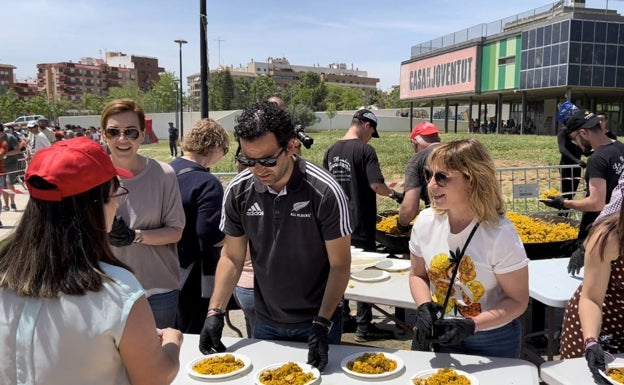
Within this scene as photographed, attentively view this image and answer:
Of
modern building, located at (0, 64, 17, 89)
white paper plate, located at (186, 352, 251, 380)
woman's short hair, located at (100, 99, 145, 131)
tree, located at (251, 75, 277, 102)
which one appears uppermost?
modern building, located at (0, 64, 17, 89)

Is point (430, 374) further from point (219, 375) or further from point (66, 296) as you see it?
point (66, 296)

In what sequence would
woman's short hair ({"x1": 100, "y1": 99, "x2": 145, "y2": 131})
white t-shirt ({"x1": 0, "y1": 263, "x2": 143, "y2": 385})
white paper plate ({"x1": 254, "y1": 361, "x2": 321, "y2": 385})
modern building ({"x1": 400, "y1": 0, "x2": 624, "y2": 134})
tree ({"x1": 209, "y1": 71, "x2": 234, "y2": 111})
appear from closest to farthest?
white t-shirt ({"x1": 0, "y1": 263, "x2": 143, "y2": 385})
white paper plate ({"x1": 254, "y1": 361, "x2": 321, "y2": 385})
woman's short hair ({"x1": 100, "y1": 99, "x2": 145, "y2": 131})
modern building ({"x1": 400, "y1": 0, "x2": 624, "y2": 134})
tree ({"x1": 209, "y1": 71, "x2": 234, "y2": 111})

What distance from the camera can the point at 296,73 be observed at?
15412cm

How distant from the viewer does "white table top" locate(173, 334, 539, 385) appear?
80.4 inches

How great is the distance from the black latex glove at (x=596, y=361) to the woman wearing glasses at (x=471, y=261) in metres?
0.30

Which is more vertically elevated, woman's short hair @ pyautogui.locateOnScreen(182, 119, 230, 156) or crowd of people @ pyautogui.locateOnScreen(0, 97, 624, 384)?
woman's short hair @ pyautogui.locateOnScreen(182, 119, 230, 156)

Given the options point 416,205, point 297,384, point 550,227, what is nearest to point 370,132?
point 416,205

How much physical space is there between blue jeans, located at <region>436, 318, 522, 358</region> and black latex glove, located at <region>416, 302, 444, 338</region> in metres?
0.25

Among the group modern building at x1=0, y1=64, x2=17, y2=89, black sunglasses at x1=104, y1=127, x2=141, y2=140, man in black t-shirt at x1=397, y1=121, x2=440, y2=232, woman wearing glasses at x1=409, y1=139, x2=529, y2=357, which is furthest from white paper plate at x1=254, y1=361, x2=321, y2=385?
modern building at x1=0, y1=64, x2=17, y2=89

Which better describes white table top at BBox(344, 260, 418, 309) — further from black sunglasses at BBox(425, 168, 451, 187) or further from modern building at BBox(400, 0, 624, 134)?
modern building at BBox(400, 0, 624, 134)

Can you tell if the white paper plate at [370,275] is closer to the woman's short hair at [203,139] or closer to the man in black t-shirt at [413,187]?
the man in black t-shirt at [413,187]

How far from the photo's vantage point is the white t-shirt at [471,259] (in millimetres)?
2113

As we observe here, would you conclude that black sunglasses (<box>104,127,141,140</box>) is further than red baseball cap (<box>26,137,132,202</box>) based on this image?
Yes

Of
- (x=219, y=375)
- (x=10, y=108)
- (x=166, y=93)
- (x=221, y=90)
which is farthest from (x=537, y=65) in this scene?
(x=10, y=108)
